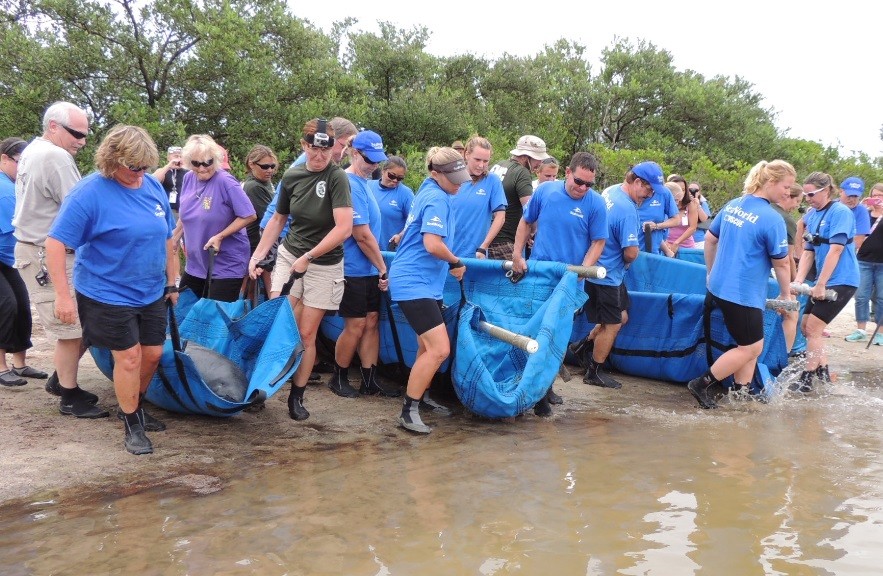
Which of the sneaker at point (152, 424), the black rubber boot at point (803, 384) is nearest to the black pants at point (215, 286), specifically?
the sneaker at point (152, 424)

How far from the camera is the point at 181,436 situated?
15.5 ft

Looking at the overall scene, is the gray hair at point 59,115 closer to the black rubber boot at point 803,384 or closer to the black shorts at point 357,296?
the black shorts at point 357,296

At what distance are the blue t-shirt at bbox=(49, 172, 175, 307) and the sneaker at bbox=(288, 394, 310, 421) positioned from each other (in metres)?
1.22

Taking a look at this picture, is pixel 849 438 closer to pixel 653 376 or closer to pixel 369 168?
pixel 653 376

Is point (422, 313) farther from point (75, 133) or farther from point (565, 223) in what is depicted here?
point (75, 133)

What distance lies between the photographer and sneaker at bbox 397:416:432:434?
506 cm

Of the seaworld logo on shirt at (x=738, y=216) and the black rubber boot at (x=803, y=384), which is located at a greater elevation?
the seaworld logo on shirt at (x=738, y=216)

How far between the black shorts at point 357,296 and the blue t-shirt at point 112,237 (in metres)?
1.59

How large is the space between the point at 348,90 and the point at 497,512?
11.6 metres

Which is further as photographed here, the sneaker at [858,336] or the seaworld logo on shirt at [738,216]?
the sneaker at [858,336]

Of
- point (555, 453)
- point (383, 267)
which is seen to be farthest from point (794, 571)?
point (383, 267)

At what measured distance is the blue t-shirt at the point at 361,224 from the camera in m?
5.55

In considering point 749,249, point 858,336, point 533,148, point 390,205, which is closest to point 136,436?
point 390,205

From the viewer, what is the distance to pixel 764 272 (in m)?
5.68
